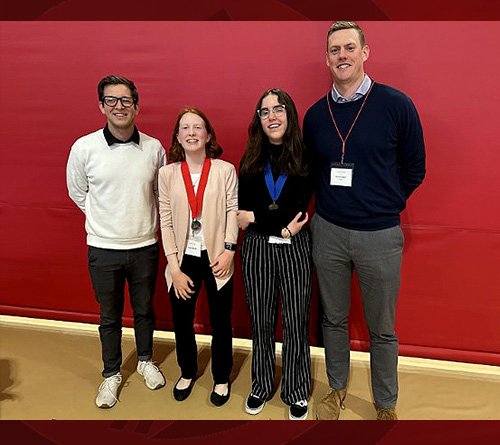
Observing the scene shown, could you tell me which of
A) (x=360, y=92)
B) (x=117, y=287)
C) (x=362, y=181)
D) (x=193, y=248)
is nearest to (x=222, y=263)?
(x=193, y=248)

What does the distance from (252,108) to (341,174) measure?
884 mm

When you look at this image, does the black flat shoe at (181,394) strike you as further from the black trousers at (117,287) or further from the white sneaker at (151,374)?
the black trousers at (117,287)

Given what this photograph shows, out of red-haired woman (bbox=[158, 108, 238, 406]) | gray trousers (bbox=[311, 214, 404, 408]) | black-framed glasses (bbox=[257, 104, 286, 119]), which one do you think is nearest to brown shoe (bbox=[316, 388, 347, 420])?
gray trousers (bbox=[311, 214, 404, 408])

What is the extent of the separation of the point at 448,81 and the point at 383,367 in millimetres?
1511

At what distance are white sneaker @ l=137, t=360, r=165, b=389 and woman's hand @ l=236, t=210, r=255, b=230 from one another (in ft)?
3.39

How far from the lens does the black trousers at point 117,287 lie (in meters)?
2.12

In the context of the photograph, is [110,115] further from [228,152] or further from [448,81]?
[448,81]

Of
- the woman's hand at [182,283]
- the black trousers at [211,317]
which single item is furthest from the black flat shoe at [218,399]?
the woman's hand at [182,283]

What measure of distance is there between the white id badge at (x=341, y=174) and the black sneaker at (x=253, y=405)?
1.15m

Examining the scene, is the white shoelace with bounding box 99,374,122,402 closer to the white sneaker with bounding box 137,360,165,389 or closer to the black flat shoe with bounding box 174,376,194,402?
the white sneaker with bounding box 137,360,165,389

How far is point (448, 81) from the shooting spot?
2252 mm

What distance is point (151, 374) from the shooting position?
2361 mm

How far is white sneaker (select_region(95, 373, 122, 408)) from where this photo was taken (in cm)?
219
